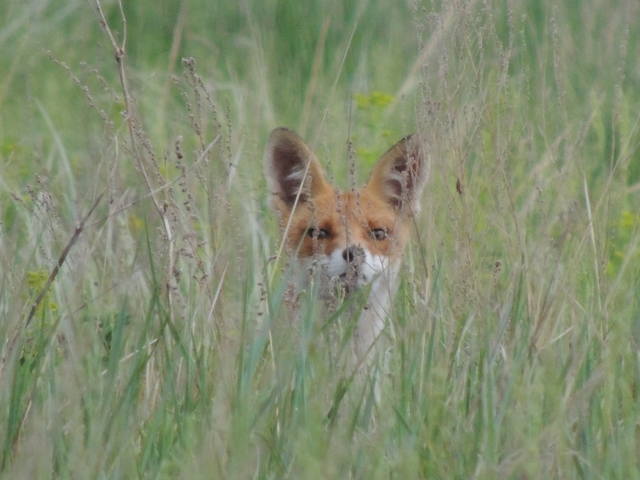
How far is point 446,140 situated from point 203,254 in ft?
4.55

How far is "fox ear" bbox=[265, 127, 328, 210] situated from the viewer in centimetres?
502

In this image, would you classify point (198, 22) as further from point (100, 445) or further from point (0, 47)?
point (100, 445)

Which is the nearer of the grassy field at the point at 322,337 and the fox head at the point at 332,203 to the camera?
the grassy field at the point at 322,337

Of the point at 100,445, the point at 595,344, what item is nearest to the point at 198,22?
the point at 595,344

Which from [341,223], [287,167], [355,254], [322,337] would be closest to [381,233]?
[341,223]

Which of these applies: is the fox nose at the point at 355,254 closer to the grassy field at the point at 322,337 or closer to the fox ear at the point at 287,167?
the grassy field at the point at 322,337

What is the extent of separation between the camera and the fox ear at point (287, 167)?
5.02 metres

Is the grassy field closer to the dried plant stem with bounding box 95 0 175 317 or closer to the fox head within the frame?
the dried plant stem with bounding box 95 0 175 317

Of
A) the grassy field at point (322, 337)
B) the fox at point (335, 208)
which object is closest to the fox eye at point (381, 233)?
the fox at point (335, 208)

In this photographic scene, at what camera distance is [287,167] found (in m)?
5.22

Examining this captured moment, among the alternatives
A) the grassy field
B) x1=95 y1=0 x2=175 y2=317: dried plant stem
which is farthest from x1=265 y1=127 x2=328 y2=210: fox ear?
x1=95 y1=0 x2=175 y2=317: dried plant stem

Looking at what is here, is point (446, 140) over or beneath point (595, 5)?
beneath

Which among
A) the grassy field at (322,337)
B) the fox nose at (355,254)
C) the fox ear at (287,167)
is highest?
the fox ear at (287,167)

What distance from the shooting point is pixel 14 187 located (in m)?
5.16
